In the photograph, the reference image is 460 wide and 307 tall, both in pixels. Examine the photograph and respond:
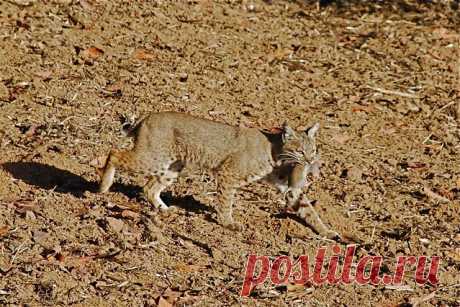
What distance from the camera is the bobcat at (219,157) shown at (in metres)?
9.07

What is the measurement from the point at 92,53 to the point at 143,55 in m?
0.61

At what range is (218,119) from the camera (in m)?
11.0

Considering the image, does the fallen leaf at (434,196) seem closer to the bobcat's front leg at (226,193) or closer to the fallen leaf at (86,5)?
the bobcat's front leg at (226,193)

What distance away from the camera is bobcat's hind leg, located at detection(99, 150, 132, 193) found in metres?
9.14

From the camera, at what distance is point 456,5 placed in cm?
1506

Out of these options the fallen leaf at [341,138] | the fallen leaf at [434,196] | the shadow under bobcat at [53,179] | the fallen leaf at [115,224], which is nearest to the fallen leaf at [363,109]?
the fallen leaf at [341,138]

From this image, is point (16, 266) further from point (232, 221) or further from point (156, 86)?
point (156, 86)

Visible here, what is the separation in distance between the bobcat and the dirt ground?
0.18 metres

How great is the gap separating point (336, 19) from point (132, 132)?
5.84m

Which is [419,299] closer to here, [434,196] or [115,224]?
[434,196]

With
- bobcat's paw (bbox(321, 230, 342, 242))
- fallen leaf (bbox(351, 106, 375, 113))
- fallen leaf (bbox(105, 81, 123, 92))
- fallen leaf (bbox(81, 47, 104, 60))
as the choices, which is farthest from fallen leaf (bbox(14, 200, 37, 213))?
fallen leaf (bbox(351, 106, 375, 113))

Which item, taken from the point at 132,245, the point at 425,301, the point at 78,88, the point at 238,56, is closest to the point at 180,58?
the point at 238,56

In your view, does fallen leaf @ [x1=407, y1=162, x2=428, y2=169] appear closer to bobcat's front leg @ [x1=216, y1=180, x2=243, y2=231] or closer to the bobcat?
the bobcat

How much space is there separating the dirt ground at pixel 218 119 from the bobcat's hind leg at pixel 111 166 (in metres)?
0.09
